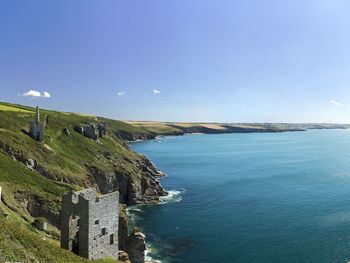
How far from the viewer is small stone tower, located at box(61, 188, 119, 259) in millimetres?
24344

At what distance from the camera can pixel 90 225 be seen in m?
24.3

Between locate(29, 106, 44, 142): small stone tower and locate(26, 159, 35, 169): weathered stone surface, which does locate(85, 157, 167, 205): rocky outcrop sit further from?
locate(29, 106, 44, 142): small stone tower

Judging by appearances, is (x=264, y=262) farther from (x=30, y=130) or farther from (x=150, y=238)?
(x=30, y=130)

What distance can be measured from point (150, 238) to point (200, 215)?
1619cm

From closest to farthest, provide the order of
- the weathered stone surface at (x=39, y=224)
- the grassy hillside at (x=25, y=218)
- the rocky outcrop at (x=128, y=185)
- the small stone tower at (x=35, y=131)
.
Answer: the grassy hillside at (x=25, y=218)
the weathered stone surface at (x=39, y=224)
the small stone tower at (x=35, y=131)
the rocky outcrop at (x=128, y=185)

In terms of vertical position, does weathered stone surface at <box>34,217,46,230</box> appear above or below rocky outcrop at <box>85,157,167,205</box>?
above

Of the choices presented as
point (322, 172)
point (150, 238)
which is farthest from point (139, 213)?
point (322, 172)

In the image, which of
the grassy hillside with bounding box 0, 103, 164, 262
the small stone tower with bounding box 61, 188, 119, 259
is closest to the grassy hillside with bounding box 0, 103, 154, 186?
the grassy hillside with bounding box 0, 103, 164, 262

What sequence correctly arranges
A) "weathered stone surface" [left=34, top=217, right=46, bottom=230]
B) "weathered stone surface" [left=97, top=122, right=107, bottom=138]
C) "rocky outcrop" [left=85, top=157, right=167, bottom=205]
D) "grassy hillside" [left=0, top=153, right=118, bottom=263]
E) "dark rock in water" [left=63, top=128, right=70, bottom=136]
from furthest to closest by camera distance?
1. "weathered stone surface" [left=97, top=122, right=107, bottom=138]
2. "dark rock in water" [left=63, top=128, right=70, bottom=136]
3. "rocky outcrop" [left=85, top=157, right=167, bottom=205]
4. "weathered stone surface" [left=34, top=217, right=46, bottom=230]
5. "grassy hillside" [left=0, top=153, right=118, bottom=263]

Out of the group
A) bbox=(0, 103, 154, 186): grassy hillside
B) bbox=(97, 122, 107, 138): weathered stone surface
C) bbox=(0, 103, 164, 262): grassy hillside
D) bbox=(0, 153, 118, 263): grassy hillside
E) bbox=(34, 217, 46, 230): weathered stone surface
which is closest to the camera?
bbox=(0, 153, 118, 263): grassy hillside

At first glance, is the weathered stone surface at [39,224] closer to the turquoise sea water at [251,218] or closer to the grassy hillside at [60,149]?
the turquoise sea water at [251,218]

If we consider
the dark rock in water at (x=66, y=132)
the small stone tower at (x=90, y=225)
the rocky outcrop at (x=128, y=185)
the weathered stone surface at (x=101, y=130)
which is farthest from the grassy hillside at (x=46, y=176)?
the weathered stone surface at (x=101, y=130)

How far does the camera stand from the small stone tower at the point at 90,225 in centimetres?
2434

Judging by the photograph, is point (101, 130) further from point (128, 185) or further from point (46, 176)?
point (46, 176)
